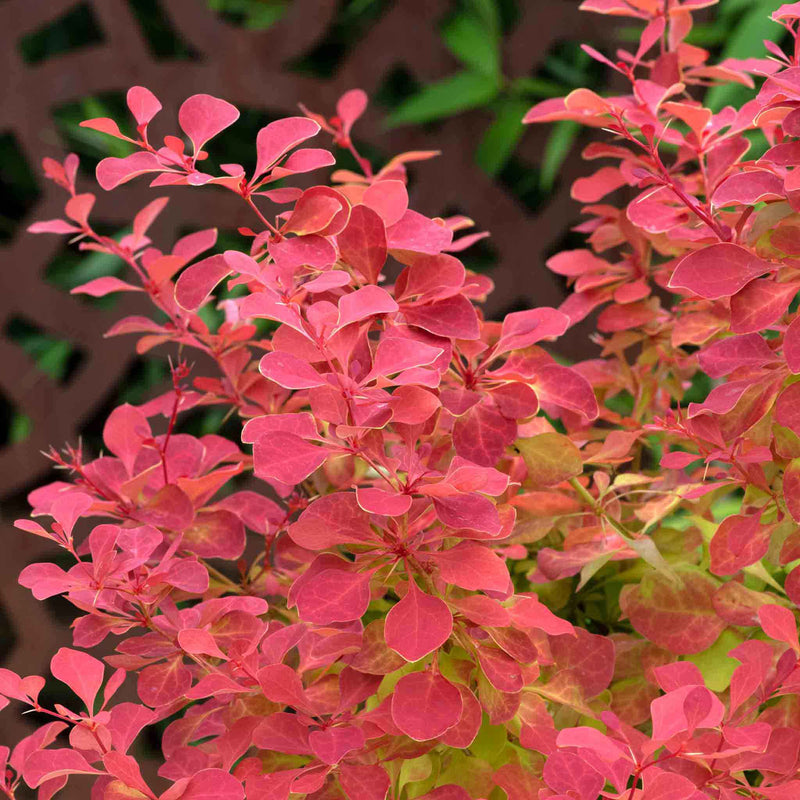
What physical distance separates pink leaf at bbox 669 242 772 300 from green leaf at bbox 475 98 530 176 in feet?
2.85

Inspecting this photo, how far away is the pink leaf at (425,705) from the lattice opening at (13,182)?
1020mm

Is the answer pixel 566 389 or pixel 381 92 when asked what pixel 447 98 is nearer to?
pixel 381 92

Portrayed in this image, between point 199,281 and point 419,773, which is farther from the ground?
point 199,281

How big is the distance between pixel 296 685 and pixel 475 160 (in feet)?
3.09

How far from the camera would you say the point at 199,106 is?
0.31 metres

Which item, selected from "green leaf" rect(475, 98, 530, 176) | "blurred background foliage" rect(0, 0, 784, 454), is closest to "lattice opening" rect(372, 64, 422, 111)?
"blurred background foliage" rect(0, 0, 784, 454)

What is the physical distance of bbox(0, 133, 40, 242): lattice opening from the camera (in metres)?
1.17

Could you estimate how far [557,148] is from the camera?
1104 millimetres

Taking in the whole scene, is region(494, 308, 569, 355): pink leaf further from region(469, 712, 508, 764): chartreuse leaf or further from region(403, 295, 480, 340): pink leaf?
region(469, 712, 508, 764): chartreuse leaf

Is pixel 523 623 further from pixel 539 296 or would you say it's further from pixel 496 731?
pixel 539 296

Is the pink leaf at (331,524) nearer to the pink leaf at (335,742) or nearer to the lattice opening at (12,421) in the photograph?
the pink leaf at (335,742)

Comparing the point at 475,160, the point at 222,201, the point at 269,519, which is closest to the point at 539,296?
the point at 475,160

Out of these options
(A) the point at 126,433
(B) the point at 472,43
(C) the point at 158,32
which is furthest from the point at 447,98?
(A) the point at 126,433

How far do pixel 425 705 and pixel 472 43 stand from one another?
0.98 m
